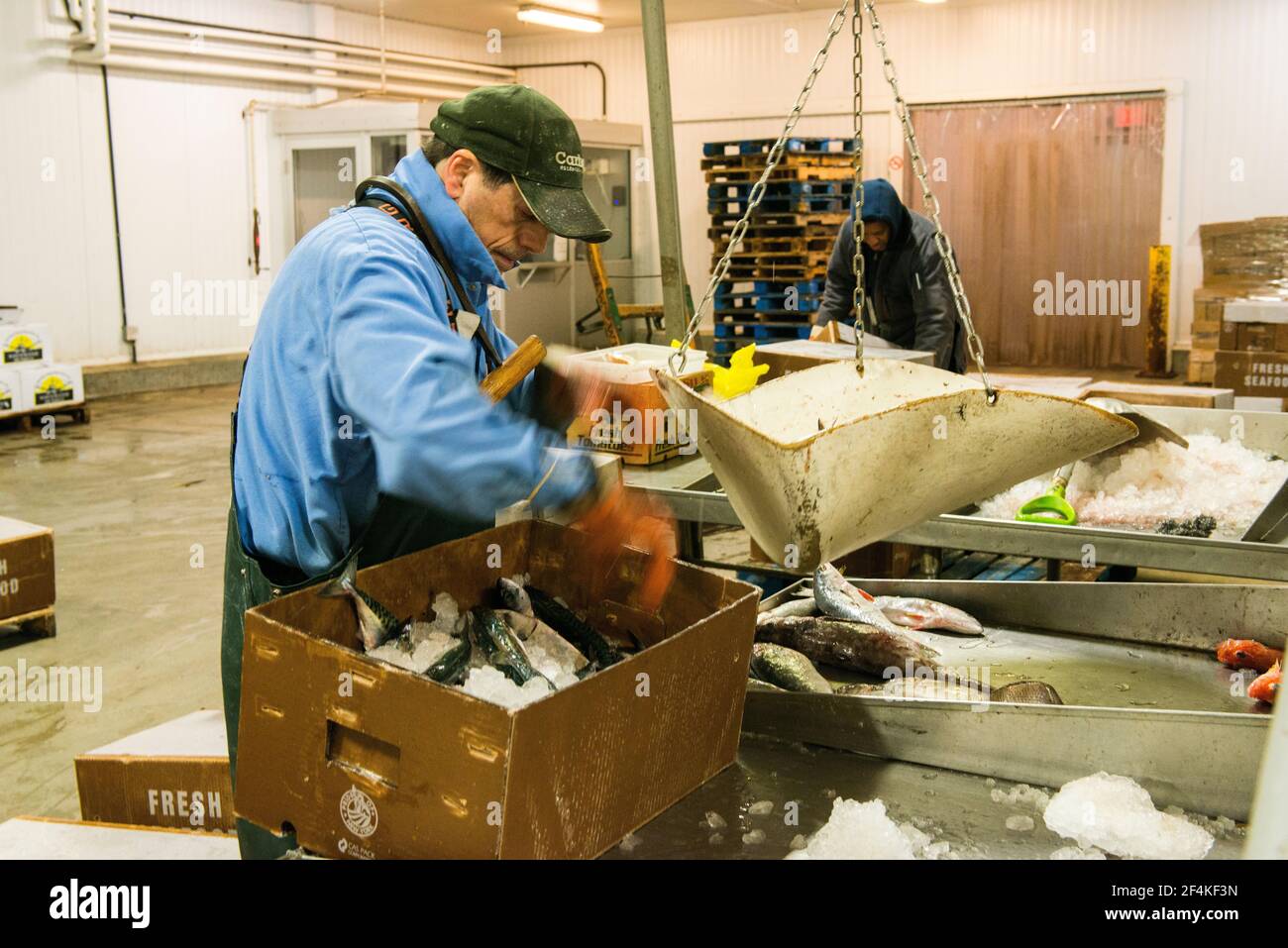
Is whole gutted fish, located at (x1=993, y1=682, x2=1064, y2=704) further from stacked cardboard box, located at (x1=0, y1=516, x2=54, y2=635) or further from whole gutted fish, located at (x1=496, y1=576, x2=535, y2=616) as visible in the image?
stacked cardboard box, located at (x1=0, y1=516, x2=54, y2=635)

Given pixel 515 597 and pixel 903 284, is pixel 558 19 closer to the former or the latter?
pixel 903 284

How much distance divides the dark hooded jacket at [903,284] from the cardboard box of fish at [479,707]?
388 cm

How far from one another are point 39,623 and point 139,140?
22.8 feet

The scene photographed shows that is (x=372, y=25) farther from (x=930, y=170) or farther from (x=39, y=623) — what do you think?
(x=39, y=623)

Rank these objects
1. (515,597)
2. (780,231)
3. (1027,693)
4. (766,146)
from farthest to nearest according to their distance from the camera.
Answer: (766,146) < (780,231) < (1027,693) < (515,597)

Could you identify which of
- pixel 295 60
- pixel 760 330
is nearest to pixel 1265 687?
pixel 760 330

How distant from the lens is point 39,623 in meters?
5.02

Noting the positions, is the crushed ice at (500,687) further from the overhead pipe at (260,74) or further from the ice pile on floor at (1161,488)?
the overhead pipe at (260,74)

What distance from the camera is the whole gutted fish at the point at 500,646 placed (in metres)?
1.76

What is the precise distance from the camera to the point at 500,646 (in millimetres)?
1821

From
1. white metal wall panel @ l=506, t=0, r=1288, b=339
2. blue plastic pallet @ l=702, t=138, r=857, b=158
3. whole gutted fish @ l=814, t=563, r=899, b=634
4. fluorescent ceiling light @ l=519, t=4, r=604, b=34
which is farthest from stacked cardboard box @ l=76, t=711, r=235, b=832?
white metal wall panel @ l=506, t=0, r=1288, b=339

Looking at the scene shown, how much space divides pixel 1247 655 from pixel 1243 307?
4463 mm

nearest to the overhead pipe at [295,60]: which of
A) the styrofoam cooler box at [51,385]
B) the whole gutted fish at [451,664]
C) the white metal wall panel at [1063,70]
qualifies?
the white metal wall panel at [1063,70]

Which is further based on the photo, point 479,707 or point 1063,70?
point 1063,70
